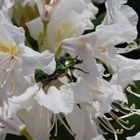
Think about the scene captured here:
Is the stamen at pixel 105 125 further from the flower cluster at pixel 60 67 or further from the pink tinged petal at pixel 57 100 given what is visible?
the pink tinged petal at pixel 57 100

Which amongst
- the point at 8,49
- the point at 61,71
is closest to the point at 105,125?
the point at 61,71

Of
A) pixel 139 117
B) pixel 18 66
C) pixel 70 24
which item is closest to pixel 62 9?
pixel 70 24

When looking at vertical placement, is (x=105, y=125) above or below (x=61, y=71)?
below

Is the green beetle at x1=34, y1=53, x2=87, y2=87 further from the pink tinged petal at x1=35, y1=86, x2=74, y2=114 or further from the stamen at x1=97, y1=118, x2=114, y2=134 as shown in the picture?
the stamen at x1=97, y1=118, x2=114, y2=134

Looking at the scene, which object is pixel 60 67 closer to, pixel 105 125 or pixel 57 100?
pixel 57 100

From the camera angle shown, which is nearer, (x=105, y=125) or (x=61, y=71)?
(x=61, y=71)

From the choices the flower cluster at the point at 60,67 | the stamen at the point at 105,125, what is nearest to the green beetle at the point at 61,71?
the flower cluster at the point at 60,67

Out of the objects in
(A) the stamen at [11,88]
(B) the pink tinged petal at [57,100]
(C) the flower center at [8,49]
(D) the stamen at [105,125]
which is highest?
(C) the flower center at [8,49]

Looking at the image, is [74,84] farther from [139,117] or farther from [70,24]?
[139,117]
